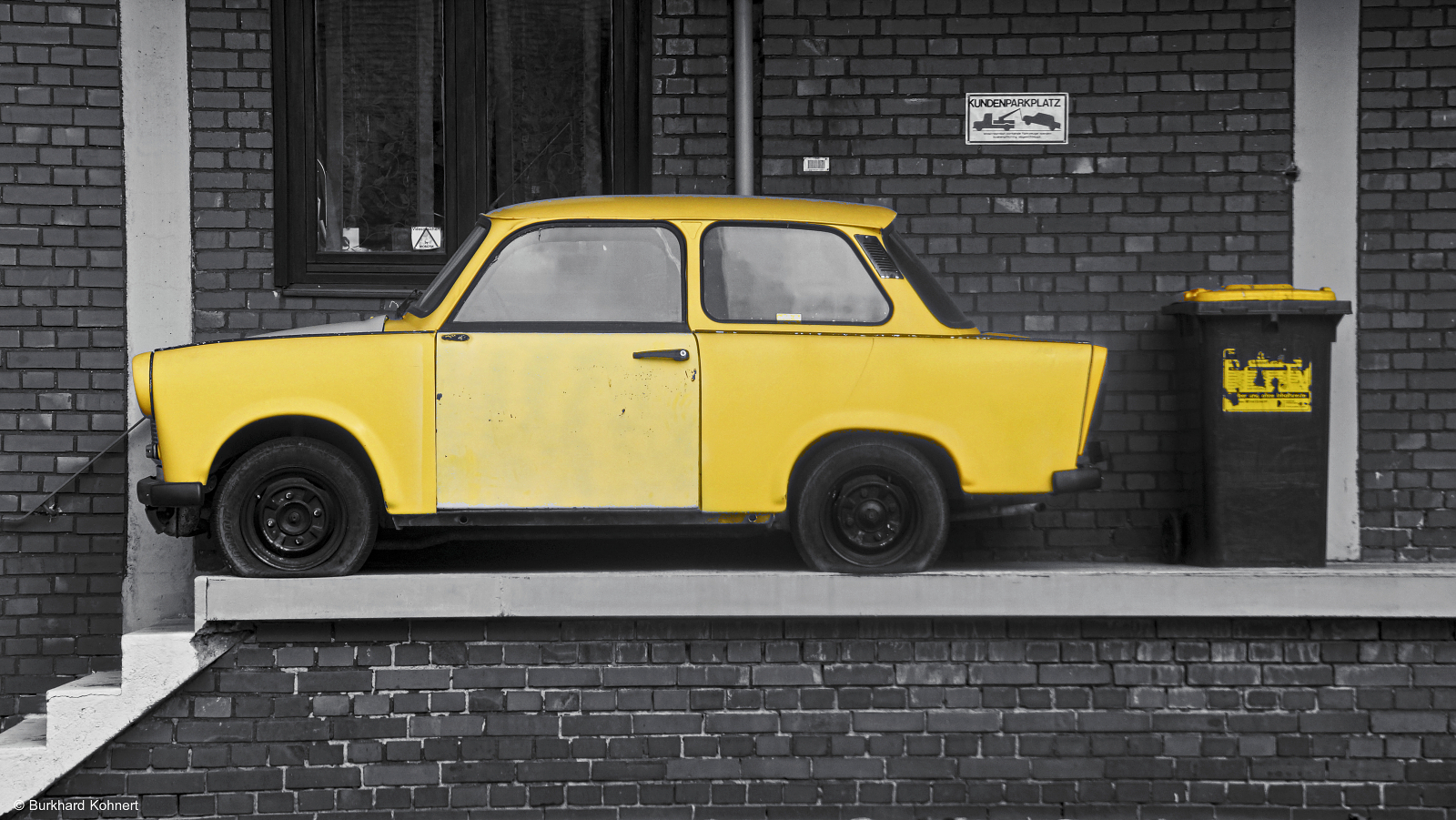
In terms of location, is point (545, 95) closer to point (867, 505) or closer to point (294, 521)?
point (294, 521)

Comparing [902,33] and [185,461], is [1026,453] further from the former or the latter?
[185,461]

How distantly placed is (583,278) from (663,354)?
48 centimetres

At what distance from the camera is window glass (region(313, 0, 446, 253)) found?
19.1 ft

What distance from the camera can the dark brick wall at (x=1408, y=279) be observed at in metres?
5.56

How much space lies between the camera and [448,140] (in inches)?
231

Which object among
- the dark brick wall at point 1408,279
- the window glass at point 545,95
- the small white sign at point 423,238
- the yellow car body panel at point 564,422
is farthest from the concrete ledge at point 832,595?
the window glass at point 545,95

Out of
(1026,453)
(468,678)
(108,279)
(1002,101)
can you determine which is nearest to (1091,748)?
(1026,453)

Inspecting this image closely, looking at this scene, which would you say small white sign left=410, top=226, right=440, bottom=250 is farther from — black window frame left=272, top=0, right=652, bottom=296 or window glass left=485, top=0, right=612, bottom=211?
window glass left=485, top=0, right=612, bottom=211

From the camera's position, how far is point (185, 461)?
4.25 meters

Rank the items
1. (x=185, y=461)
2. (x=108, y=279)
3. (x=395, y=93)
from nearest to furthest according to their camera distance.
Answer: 1. (x=185, y=461)
2. (x=108, y=279)
3. (x=395, y=93)

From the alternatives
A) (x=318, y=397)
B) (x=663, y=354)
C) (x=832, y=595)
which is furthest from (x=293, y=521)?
(x=832, y=595)

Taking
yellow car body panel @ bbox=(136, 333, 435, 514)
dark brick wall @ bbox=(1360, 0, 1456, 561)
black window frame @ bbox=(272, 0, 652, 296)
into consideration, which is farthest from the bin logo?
yellow car body panel @ bbox=(136, 333, 435, 514)

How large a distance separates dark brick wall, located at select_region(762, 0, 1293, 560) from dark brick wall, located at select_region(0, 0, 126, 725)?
3.40 m

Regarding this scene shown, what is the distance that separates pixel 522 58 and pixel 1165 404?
12.8ft
